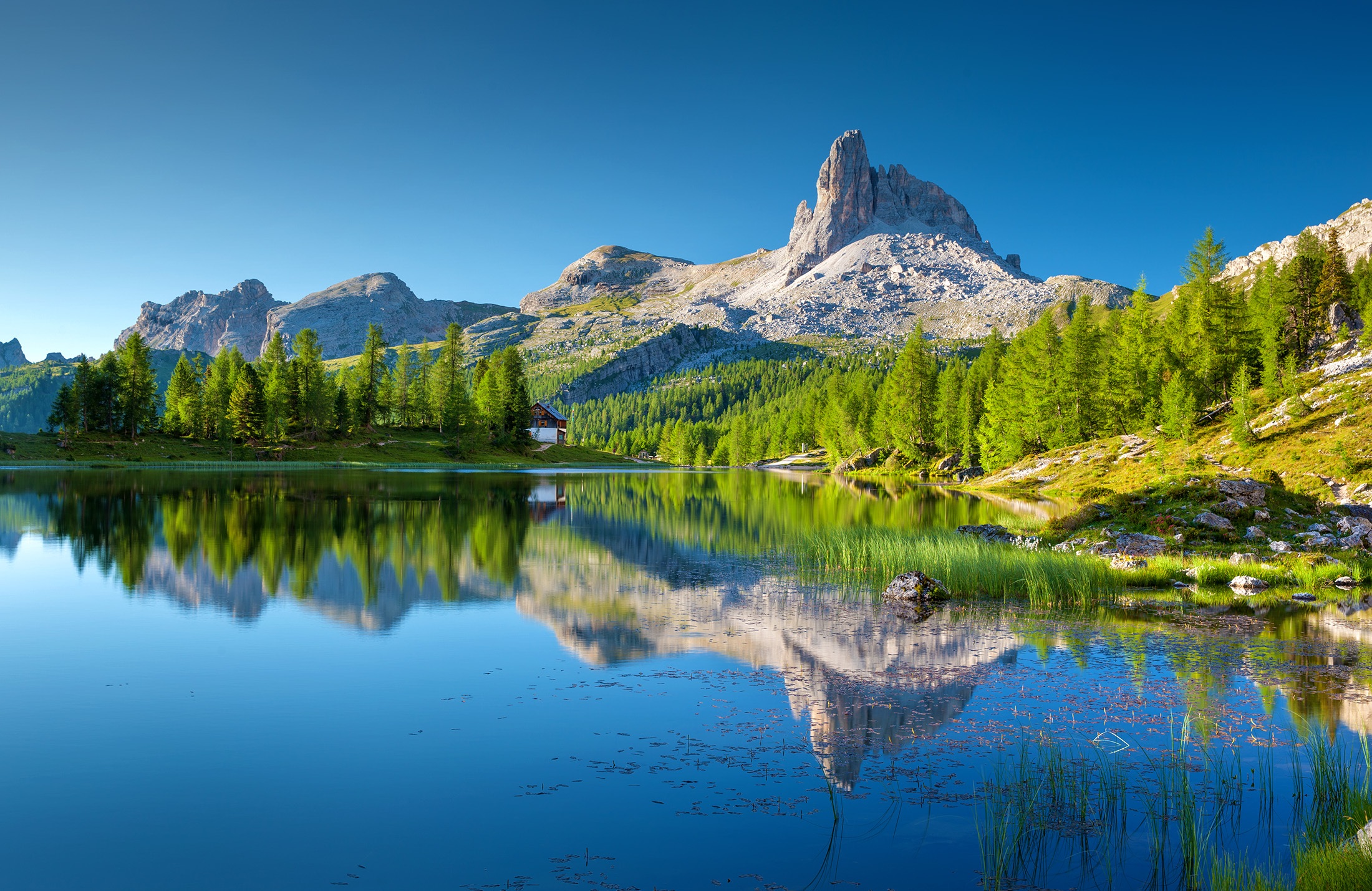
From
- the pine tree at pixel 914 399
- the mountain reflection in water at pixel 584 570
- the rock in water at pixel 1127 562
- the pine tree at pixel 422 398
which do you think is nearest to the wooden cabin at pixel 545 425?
the pine tree at pixel 422 398

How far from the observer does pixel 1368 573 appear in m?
22.3

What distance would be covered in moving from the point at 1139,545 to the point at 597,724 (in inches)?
940

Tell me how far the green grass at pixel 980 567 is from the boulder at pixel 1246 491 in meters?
10.3

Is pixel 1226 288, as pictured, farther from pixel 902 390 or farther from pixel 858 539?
pixel 858 539

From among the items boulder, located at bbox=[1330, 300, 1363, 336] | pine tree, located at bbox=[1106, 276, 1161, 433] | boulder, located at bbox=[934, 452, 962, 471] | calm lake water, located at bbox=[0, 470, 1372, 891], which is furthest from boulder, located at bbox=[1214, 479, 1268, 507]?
boulder, located at bbox=[1330, 300, 1363, 336]

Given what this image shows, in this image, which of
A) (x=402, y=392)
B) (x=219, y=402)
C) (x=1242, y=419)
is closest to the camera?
(x=1242, y=419)

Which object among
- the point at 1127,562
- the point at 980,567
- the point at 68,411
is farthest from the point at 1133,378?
the point at 68,411

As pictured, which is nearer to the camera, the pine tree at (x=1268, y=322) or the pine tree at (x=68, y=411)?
the pine tree at (x=1268, y=322)

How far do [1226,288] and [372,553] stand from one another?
7993 cm

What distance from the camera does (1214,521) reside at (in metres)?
27.9

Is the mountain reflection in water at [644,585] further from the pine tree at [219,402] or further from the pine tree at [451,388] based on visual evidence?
the pine tree at [451,388]

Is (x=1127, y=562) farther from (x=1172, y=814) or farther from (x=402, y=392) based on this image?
(x=402, y=392)

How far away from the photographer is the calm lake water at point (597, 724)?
7602 millimetres

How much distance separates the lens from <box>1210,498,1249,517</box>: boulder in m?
28.5
